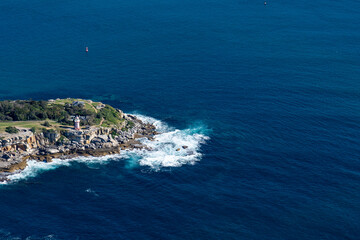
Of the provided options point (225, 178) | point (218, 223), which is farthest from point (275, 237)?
point (225, 178)

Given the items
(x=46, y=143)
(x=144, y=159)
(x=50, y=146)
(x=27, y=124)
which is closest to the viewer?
(x=50, y=146)

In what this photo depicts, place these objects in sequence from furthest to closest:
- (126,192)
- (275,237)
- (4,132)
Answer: (4,132), (126,192), (275,237)

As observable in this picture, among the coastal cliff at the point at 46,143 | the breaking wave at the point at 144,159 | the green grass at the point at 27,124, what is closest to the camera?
the coastal cliff at the point at 46,143

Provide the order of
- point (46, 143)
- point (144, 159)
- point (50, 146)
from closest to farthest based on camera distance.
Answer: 1. point (50, 146)
2. point (46, 143)
3. point (144, 159)

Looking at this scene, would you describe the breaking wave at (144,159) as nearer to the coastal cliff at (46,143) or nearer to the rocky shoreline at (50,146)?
→ the rocky shoreline at (50,146)

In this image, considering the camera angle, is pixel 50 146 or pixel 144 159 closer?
pixel 50 146

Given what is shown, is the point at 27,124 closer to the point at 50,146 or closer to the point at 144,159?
the point at 50,146

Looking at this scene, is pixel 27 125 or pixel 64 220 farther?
pixel 27 125

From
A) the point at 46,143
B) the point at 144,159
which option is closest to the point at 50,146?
the point at 46,143

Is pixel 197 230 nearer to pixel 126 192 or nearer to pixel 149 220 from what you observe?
pixel 149 220

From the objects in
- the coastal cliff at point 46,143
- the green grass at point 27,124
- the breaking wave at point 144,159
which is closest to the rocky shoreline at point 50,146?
the coastal cliff at point 46,143

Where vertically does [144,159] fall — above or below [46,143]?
below
